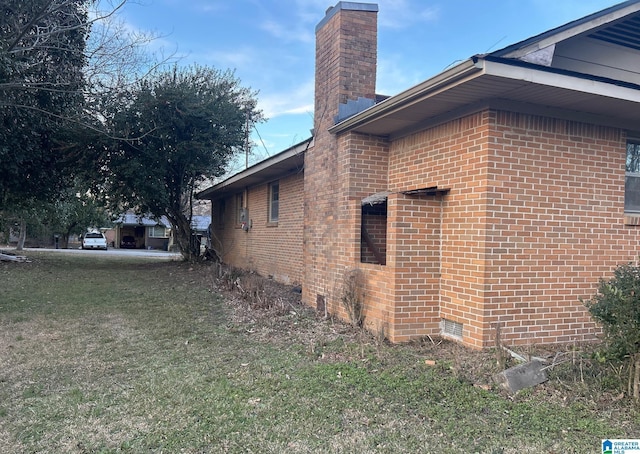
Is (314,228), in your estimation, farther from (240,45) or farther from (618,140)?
(240,45)

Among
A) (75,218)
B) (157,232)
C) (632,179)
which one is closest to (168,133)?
(632,179)

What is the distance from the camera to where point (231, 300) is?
9.22m

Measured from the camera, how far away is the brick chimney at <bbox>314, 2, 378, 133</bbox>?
288 inches

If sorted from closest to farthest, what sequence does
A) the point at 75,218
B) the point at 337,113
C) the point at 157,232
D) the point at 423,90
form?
the point at 423,90, the point at 337,113, the point at 75,218, the point at 157,232

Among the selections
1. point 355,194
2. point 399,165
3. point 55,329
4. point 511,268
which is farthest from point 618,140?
point 55,329

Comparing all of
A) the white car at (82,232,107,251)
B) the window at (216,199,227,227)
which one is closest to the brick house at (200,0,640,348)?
the window at (216,199,227,227)

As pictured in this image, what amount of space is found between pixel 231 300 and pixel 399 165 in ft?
14.7

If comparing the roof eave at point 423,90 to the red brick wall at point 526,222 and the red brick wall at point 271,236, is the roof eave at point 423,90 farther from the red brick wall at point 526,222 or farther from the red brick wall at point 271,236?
the red brick wall at point 271,236

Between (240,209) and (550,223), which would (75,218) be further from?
(550,223)

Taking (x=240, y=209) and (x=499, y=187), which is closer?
(x=499, y=187)

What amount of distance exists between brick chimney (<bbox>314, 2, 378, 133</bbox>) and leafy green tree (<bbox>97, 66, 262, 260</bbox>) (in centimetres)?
810

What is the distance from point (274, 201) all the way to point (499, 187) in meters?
8.85

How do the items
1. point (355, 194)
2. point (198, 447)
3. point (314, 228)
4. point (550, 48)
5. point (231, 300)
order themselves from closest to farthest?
point (198, 447), point (550, 48), point (355, 194), point (314, 228), point (231, 300)

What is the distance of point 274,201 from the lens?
13.4 metres
